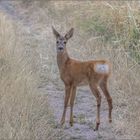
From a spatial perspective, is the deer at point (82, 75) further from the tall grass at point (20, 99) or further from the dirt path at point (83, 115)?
the tall grass at point (20, 99)

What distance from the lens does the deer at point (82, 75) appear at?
717 cm

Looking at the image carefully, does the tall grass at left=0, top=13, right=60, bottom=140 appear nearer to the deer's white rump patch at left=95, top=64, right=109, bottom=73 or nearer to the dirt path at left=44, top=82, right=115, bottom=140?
the dirt path at left=44, top=82, right=115, bottom=140

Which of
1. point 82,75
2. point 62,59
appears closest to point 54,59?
point 62,59

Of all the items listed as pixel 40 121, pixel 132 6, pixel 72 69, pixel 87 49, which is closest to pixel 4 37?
pixel 87 49

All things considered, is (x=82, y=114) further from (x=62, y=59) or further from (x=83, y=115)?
(x=62, y=59)

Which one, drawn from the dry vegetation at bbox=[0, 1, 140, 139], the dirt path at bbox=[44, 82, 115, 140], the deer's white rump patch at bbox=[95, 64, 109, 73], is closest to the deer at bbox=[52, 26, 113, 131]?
the deer's white rump patch at bbox=[95, 64, 109, 73]

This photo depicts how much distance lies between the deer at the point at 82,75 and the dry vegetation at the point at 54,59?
33 centimetres

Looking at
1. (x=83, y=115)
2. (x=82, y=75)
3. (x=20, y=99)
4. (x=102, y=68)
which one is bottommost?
(x=83, y=115)

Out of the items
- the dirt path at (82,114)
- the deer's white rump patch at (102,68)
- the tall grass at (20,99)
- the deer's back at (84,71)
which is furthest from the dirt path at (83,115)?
the deer's white rump patch at (102,68)

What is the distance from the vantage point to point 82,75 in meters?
7.34

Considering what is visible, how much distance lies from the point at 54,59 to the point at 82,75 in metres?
3.67

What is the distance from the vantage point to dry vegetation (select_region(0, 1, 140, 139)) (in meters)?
6.77

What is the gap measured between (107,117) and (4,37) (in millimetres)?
3769

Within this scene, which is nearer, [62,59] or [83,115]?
[62,59]
